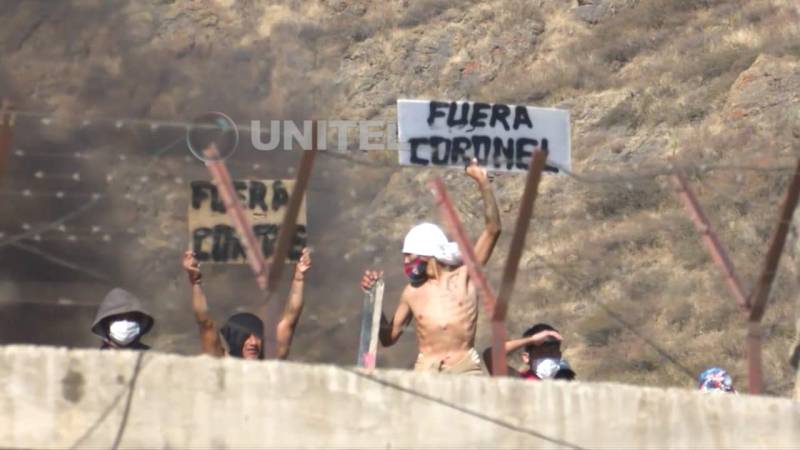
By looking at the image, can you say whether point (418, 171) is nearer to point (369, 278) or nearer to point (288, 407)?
point (369, 278)

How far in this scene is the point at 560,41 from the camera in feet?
75.5

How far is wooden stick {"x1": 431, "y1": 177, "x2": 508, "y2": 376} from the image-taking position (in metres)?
7.39

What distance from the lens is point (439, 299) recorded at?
8922 millimetres

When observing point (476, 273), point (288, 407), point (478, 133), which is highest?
point (478, 133)

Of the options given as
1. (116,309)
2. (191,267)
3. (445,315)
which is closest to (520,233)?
(445,315)

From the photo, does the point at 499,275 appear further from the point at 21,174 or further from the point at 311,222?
the point at 21,174

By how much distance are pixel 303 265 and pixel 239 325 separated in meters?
0.40

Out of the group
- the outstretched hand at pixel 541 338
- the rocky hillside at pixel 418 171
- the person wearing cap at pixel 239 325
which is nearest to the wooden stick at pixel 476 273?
the rocky hillside at pixel 418 171

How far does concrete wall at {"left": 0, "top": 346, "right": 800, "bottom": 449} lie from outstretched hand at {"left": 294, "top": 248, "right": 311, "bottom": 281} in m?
1.00

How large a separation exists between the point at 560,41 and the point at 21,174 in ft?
49.1

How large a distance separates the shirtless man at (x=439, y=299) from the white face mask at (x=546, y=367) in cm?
29

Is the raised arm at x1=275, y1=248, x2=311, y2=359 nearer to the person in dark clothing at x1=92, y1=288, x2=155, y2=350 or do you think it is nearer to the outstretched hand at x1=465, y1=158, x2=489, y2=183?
the person in dark clothing at x1=92, y1=288, x2=155, y2=350

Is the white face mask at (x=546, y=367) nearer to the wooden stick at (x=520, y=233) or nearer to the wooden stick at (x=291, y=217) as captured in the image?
the wooden stick at (x=520, y=233)

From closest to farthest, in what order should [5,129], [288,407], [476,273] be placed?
[5,129] → [288,407] → [476,273]
